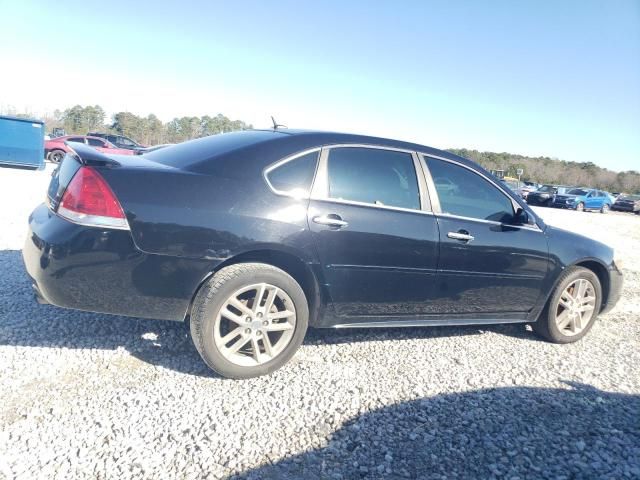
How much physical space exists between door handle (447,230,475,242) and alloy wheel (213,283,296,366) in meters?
1.35

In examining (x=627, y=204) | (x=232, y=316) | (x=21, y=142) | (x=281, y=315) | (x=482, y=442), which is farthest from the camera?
(x=627, y=204)

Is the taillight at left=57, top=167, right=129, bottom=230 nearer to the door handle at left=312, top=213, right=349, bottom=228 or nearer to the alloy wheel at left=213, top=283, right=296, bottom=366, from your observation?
the alloy wheel at left=213, top=283, right=296, bottom=366

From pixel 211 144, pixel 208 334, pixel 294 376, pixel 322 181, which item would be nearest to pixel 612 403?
pixel 294 376

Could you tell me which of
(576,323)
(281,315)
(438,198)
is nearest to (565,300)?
(576,323)

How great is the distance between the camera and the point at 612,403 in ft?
9.73

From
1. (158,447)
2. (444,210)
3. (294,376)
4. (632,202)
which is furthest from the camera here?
(632,202)

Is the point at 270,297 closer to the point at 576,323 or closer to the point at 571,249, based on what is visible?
the point at 571,249

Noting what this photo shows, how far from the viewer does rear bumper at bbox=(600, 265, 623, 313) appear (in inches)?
165

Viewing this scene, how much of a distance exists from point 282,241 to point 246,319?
0.53 m

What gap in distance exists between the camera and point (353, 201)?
3033mm

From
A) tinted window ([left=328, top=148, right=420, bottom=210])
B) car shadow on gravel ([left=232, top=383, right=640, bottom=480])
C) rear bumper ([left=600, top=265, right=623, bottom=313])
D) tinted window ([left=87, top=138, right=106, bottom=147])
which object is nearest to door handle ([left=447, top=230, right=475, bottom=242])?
tinted window ([left=328, top=148, right=420, bottom=210])

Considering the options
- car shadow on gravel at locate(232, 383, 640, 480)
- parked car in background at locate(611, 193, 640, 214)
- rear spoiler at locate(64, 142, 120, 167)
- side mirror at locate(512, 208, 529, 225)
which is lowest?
car shadow on gravel at locate(232, 383, 640, 480)

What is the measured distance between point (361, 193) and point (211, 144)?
1131mm

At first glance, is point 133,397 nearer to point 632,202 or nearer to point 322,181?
point 322,181
